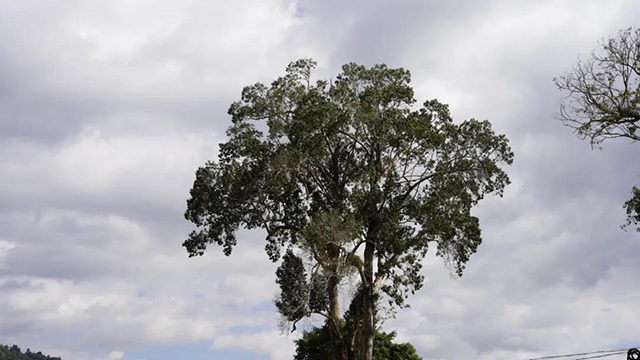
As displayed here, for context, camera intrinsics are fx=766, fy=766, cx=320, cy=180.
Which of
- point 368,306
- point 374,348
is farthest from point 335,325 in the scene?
point 374,348

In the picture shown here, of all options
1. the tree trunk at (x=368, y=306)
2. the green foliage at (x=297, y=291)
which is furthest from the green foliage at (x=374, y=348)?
the tree trunk at (x=368, y=306)

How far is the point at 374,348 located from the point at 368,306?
18963 millimetres

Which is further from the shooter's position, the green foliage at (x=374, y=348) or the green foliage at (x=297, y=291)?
the green foliage at (x=374, y=348)

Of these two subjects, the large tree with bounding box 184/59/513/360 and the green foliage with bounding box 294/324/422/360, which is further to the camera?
the green foliage with bounding box 294/324/422/360

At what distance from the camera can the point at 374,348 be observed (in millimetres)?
48188

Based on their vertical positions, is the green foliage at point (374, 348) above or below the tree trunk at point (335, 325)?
above

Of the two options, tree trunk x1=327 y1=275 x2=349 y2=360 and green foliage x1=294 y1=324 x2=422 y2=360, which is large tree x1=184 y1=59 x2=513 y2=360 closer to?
tree trunk x1=327 y1=275 x2=349 y2=360

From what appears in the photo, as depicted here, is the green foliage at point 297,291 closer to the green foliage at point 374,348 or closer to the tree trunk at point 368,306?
the tree trunk at point 368,306

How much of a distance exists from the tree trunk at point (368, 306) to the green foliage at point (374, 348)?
1842 centimetres

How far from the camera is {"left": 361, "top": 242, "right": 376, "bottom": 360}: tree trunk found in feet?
97.3

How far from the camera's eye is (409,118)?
29984mm

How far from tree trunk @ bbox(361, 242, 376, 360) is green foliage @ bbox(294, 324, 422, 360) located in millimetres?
18418

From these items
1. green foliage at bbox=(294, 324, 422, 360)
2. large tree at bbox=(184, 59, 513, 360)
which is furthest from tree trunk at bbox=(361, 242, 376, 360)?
green foliage at bbox=(294, 324, 422, 360)

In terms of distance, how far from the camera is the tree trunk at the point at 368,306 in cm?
2966
